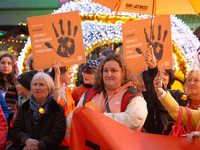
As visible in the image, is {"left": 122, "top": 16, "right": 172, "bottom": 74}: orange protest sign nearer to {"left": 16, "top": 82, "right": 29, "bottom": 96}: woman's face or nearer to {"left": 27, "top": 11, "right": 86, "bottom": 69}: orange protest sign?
{"left": 27, "top": 11, "right": 86, "bottom": 69}: orange protest sign

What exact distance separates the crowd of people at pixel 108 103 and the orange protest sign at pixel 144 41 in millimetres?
359

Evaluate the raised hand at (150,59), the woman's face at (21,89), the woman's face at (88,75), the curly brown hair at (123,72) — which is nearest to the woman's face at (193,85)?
the raised hand at (150,59)

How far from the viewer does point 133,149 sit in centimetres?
214

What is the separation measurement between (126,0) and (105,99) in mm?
1788

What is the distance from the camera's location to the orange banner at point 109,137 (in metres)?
2.16

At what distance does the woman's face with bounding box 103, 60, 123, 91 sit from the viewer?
2874 millimetres

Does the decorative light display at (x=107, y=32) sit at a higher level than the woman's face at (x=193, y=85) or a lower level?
higher

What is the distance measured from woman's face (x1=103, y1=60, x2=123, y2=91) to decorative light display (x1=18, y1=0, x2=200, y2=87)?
3.75m

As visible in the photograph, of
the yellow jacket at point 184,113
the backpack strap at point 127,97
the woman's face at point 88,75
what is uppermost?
the woman's face at point 88,75

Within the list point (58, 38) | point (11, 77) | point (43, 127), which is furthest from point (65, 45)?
point (11, 77)

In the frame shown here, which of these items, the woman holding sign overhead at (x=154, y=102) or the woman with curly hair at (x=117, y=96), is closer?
the woman with curly hair at (x=117, y=96)

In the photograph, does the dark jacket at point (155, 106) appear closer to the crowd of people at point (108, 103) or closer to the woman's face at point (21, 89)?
the crowd of people at point (108, 103)

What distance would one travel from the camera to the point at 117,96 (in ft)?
9.11

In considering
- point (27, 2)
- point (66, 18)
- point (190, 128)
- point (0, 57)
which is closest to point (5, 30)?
point (27, 2)
